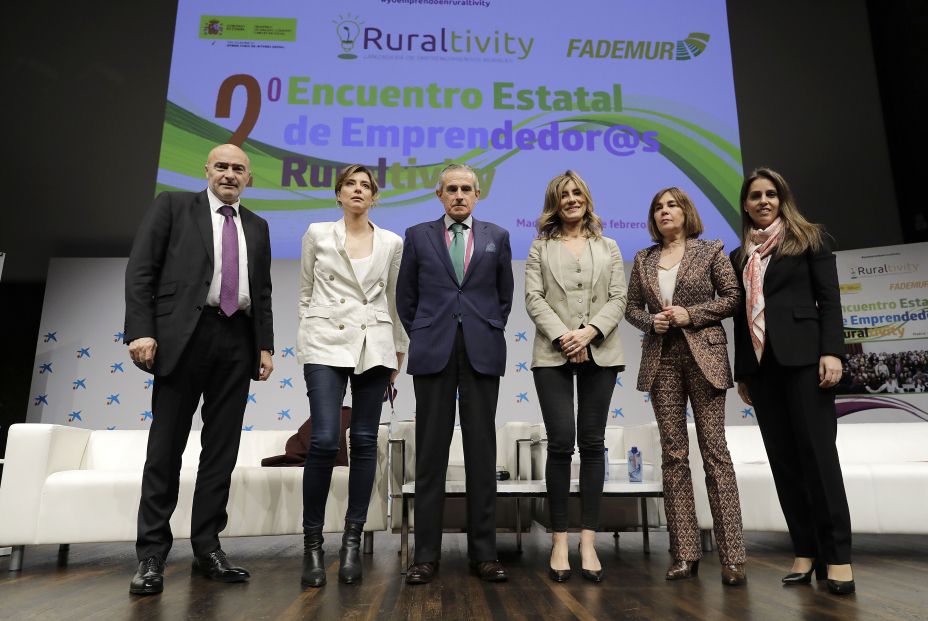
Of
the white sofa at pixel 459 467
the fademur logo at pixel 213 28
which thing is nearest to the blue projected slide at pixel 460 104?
the fademur logo at pixel 213 28

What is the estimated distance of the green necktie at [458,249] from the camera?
203 cm

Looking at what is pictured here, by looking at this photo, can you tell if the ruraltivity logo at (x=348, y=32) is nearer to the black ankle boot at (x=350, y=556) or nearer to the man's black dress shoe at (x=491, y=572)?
the black ankle boot at (x=350, y=556)

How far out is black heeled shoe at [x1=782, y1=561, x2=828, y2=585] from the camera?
5.90ft

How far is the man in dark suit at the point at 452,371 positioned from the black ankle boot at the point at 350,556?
18 centimetres

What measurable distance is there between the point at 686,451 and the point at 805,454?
334mm

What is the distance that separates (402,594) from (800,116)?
16.1ft

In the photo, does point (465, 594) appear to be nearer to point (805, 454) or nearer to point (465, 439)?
point (465, 439)

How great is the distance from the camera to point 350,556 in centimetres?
188

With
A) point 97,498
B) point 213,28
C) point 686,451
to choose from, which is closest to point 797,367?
point 686,451

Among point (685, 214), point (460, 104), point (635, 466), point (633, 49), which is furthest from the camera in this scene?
point (633, 49)

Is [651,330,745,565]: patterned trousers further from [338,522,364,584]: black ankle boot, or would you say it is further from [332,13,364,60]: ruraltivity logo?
[332,13,364,60]: ruraltivity logo

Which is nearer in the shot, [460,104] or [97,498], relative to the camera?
[97,498]

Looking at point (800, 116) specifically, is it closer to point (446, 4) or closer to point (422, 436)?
point (446, 4)

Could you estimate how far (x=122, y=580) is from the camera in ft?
6.47
